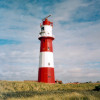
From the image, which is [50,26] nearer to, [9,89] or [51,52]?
[51,52]

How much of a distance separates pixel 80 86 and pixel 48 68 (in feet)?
20.3

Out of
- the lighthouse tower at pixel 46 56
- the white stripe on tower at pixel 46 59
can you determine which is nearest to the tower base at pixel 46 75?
the lighthouse tower at pixel 46 56

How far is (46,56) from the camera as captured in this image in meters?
29.4

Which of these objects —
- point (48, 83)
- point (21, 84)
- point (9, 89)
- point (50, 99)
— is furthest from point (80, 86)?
point (50, 99)

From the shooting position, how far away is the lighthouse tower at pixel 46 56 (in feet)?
94.4

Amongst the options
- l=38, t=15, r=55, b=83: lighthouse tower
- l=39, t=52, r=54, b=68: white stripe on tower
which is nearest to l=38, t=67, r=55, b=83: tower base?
l=38, t=15, r=55, b=83: lighthouse tower

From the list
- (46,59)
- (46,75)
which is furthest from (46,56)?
(46,75)

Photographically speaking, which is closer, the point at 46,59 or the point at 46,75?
the point at 46,75

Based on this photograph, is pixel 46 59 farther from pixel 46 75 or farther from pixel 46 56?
pixel 46 75

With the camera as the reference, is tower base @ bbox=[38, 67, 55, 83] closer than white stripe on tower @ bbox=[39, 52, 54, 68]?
Yes

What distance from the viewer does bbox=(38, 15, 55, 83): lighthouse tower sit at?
28781 mm

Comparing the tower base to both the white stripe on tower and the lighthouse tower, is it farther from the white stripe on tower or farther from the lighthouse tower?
the white stripe on tower

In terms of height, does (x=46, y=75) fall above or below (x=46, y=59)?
below

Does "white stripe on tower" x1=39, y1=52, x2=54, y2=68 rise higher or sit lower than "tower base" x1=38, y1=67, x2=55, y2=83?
higher
